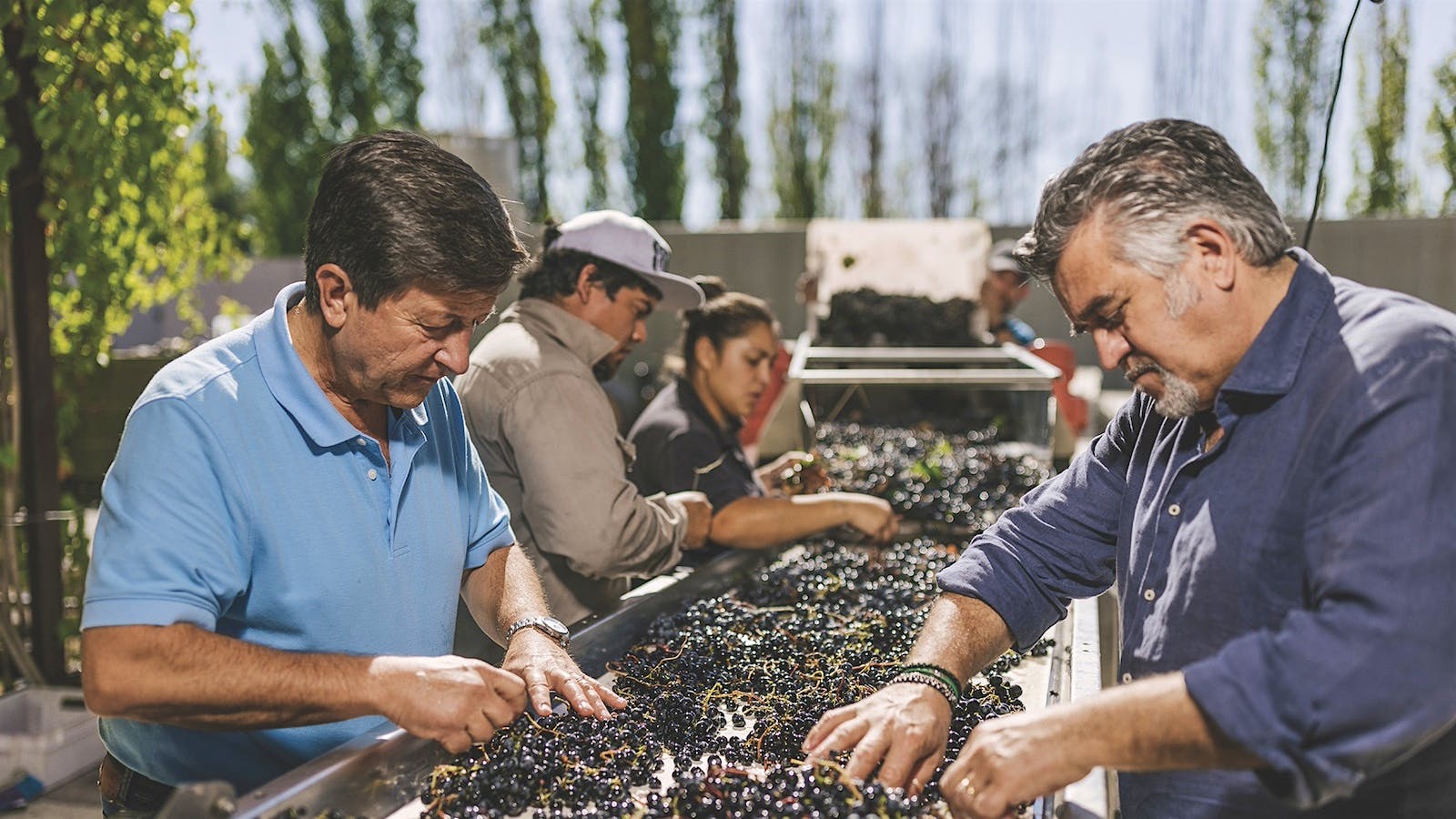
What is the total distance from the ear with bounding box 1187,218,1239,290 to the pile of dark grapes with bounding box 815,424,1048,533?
5.84ft

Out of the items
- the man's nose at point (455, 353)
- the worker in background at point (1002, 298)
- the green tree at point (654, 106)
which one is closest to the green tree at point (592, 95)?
the green tree at point (654, 106)

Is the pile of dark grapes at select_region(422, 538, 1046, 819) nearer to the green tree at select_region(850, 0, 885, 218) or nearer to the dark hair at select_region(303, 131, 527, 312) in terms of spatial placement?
the dark hair at select_region(303, 131, 527, 312)

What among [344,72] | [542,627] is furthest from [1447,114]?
[344,72]

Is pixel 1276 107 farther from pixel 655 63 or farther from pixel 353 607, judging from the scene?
pixel 353 607

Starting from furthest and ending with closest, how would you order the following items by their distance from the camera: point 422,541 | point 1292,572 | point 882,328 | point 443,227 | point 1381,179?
point 1381,179
point 882,328
point 422,541
point 443,227
point 1292,572

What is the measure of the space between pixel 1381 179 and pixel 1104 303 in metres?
12.7

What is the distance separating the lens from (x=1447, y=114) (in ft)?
29.0

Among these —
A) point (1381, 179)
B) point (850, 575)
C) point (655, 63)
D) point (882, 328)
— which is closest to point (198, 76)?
point (850, 575)

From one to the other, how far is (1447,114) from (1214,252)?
9572 millimetres

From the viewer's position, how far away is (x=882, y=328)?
19.7 ft

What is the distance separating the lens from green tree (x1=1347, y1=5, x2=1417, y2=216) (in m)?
11.6

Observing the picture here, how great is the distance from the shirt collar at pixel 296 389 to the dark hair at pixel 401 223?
0.32ft

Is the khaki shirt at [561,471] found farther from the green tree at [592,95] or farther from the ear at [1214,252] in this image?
the green tree at [592,95]

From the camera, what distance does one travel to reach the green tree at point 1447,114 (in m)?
8.09
